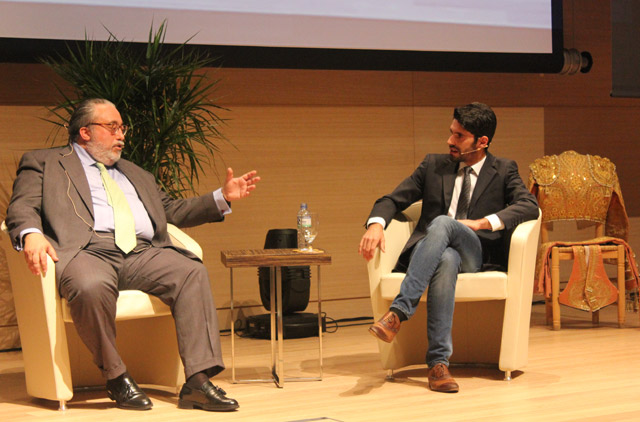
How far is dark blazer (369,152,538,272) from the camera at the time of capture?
3830 mm

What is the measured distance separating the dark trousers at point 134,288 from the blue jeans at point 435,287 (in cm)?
76

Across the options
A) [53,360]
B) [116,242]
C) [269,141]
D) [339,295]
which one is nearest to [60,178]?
[116,242]

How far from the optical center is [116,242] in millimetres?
3439

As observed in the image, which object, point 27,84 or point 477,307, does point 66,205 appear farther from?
point 477,307

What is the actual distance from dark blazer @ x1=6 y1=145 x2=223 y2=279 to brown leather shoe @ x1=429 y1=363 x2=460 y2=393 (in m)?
1.10

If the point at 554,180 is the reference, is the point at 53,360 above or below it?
below

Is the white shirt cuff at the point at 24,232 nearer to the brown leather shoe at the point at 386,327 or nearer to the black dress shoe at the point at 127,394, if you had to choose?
the black dress shoe at the point at 127,394

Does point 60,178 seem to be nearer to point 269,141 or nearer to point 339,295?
point 269,141

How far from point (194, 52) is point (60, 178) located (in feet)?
5.31

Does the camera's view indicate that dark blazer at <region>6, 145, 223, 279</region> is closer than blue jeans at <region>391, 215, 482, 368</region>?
Yes

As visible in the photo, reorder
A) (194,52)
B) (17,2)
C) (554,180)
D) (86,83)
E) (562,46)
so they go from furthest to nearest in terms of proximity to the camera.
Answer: (562,46), (554,180), (194,52), (17,2), (86,83)

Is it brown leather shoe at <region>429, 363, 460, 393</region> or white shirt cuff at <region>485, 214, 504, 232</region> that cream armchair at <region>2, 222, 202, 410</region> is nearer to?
brown leather shoe at <region>429, 363, 460, 393</region>

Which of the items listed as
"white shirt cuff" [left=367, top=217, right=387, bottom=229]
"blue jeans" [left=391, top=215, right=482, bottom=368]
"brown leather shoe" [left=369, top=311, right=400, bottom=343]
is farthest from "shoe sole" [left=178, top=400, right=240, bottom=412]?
"white shirt cuff" [left=367, top=217, right=387, bottom=229]

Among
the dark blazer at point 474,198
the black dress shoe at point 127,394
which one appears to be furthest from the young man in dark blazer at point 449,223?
the black dress shoe at point 127,394
